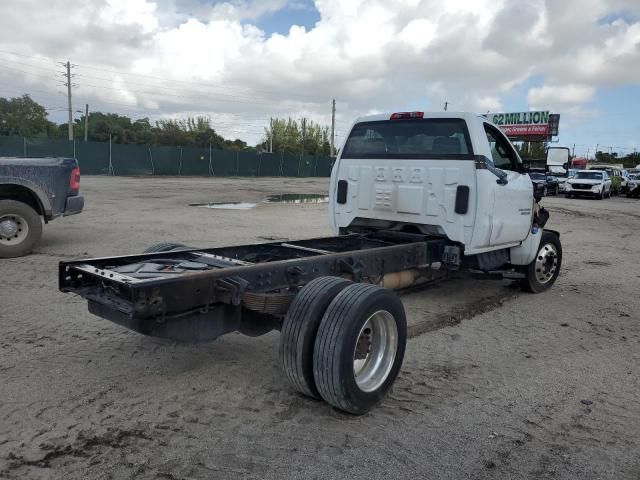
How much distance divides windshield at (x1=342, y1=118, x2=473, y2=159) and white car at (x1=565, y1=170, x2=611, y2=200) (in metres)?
27.2

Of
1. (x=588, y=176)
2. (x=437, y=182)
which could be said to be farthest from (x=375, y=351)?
(x=588, y=176)

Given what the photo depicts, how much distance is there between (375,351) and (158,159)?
119ft

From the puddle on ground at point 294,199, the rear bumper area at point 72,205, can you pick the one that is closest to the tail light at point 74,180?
the rear bumper area at point 72,205

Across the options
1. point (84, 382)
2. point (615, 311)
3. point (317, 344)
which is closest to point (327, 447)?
point (317, 344)

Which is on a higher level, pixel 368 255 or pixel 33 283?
pixel 368 255

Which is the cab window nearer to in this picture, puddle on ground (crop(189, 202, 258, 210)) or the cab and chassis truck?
the cab and chassis truck

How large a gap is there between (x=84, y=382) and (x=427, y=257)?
11.0ft

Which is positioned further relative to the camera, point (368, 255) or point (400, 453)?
point (368, 255)

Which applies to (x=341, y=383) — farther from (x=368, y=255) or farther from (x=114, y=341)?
(x=114, y=341)

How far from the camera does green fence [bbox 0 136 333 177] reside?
32438 mm

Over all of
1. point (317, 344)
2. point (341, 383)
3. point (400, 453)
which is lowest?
point (400, 453)

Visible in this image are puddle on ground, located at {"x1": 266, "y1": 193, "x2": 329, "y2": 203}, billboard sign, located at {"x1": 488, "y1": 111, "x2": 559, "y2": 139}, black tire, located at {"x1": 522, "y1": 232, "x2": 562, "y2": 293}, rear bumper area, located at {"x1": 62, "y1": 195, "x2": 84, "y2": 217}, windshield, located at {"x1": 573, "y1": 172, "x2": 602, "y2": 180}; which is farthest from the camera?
billboard sign, located at {"x1": 488, "y1": 111, "x2": 559, "y2": 139}

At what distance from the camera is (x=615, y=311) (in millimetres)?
6445

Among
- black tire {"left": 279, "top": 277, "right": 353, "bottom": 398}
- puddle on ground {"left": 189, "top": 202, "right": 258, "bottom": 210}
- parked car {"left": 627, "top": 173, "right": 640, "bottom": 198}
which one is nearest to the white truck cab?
black tire {"left": 279, "top": 277, "right": 353, "bottom": 398}
